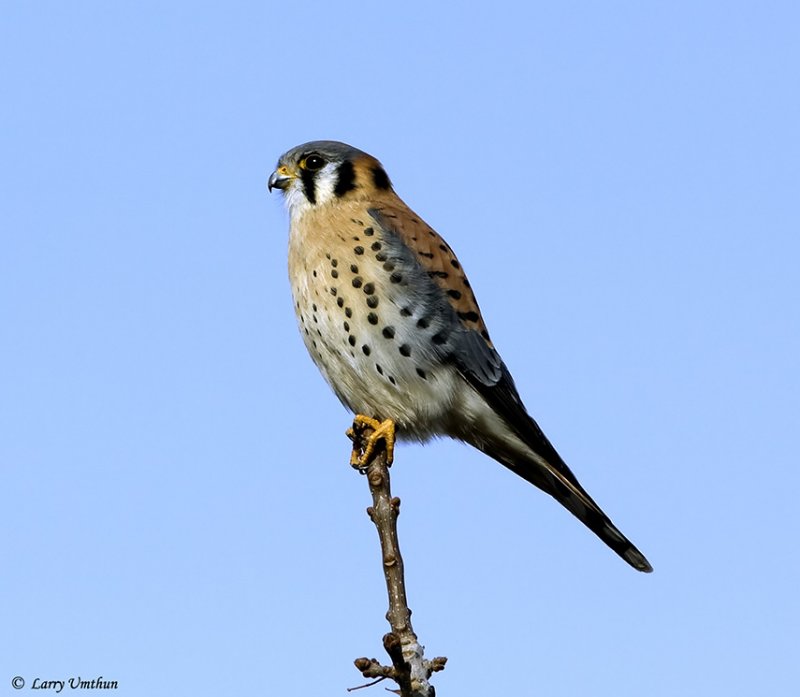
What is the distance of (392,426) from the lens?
4.77 meters

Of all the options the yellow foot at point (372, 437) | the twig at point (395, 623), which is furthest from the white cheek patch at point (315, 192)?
the twig at point (395, 623)

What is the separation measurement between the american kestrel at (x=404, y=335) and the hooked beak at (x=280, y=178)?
93 mm

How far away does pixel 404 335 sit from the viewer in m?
4.89

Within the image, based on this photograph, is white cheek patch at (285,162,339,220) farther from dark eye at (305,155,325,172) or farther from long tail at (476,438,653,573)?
long tail at (476,438,653,573)

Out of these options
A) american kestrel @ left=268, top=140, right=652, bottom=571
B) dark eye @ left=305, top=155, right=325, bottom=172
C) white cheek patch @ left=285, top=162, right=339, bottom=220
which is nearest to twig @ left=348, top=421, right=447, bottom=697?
american kestrel @ left=268, top=140, right=652, bottom=571

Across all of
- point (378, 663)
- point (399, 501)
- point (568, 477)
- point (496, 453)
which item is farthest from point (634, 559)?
point (378, 663)

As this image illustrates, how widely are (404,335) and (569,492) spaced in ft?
3.47

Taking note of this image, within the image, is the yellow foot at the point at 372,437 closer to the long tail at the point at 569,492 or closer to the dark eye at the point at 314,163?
the long tail at the point at 569,492

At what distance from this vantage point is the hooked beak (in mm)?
5562

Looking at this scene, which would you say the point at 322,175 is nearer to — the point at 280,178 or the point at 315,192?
the point at 315,192

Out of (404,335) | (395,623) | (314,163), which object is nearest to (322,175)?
(314,163)

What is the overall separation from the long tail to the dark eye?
4.90 feet

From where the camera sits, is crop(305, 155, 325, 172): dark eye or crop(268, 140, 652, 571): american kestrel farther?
crop(305, 155, 325, 172): dark eye

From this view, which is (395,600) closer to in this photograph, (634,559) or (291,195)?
(634,559)
